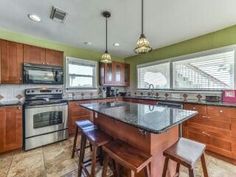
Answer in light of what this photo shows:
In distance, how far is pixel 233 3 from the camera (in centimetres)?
204

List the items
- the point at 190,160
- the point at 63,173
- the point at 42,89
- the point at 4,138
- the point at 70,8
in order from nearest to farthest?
the point at 190,160, the point at 63,173, the point at 70,8, the point at 4,138, the point at 42,89

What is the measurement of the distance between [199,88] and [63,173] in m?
3.33

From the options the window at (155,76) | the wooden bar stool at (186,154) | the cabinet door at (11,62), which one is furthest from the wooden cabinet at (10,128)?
the window at (155,76)

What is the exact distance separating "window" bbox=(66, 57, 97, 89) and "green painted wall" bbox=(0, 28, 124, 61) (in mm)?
188

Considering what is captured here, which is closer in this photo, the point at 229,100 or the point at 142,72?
the point at 229,100

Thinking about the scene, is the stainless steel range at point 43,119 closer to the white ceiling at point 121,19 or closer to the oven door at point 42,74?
the oven door at point 42,74

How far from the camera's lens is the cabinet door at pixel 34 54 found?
2.97m

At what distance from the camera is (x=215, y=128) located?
8.02 ft

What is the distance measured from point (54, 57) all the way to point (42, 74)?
0.52m

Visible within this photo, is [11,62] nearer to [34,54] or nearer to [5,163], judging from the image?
[34,54]

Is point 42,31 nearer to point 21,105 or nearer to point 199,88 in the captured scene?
point 21,105

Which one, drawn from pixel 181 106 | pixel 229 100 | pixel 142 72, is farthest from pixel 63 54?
pixel 229 100

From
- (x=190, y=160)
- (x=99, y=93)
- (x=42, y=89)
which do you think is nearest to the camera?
(x=190, y=160)

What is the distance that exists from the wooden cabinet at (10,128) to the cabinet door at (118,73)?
2.91 meters
